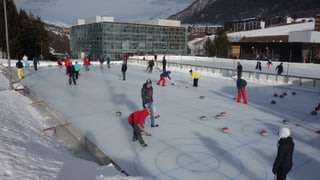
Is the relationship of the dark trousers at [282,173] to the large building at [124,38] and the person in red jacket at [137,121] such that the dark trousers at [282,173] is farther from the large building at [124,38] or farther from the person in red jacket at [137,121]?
the large building at [124,38]

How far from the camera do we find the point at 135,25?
59.5 metres

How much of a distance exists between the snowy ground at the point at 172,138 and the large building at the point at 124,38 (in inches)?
1717

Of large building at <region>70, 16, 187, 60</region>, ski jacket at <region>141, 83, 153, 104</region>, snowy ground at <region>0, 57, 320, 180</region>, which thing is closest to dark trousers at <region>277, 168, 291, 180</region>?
snowy ground at <region>0, 57, 320, 180</region>

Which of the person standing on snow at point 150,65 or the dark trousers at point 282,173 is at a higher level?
the person standing on snow at point 150,65

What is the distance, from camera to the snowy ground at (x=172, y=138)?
201 inches

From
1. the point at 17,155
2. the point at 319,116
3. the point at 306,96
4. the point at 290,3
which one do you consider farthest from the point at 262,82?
the point at 290,3

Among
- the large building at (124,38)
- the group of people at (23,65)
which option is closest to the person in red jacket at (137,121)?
the group of people at (23,65)

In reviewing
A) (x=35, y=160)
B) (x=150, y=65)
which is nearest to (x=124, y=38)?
(x=150, y=65)

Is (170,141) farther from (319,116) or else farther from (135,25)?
(135,25)

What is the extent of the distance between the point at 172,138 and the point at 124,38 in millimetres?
52183

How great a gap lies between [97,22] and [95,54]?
6.55 meters

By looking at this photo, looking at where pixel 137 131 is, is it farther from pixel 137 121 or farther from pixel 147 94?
pixel 147 94

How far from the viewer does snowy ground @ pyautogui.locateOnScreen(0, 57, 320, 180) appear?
512 cm

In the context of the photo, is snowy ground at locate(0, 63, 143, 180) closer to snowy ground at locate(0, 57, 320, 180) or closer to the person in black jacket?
snowy ground at locate(0, 57, 320, 180)
